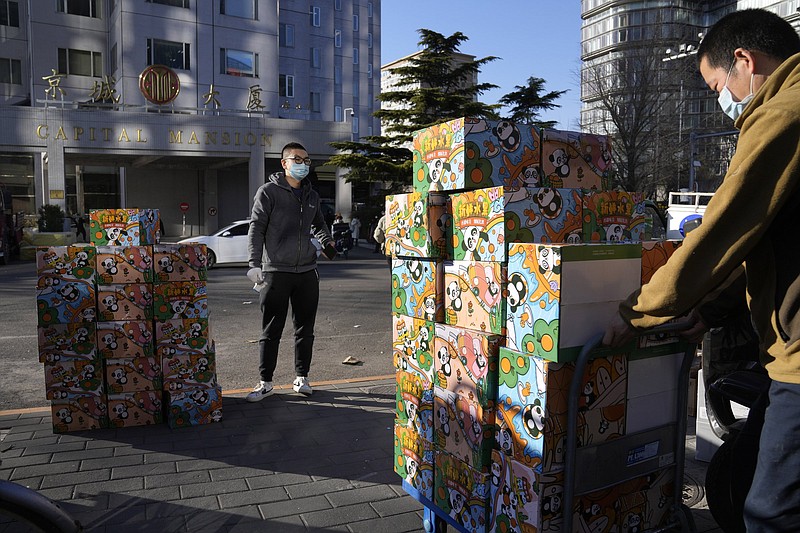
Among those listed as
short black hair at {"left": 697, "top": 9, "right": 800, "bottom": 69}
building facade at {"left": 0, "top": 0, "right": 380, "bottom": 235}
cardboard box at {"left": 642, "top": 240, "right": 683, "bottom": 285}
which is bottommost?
cardboard box at {"left": 642, "top": 240, "right": 683, "bottom": 285}

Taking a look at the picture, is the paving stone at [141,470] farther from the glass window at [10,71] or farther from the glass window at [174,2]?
the glass window at [10,71]

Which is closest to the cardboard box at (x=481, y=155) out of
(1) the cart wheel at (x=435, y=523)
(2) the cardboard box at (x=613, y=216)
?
(2) the cardboard box at (x=613, y=216)

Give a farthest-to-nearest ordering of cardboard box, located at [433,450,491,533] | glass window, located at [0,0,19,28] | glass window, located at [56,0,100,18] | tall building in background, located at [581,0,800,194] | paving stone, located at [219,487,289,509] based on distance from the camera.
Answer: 1. glass window, located at [0,0,19,28]
2. glass window, located at [56,0,100,18]
3. tall building in background, located at [581,0,800,194]
4. paving stone, located at [219,487,289,509]
5. cardboard box, located at [433,450,491,533]

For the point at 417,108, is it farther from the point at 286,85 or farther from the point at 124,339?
the point at 124,339

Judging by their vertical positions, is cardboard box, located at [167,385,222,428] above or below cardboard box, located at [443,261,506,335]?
below

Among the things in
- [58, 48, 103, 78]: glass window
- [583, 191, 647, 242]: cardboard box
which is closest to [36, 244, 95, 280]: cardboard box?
[583, 191, 647, 242]: cardboard box

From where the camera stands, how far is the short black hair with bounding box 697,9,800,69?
2.09m

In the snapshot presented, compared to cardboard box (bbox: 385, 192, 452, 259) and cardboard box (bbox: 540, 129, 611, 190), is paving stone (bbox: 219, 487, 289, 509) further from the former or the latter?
cardboard box (bbox: 540, 129, 611, 190)

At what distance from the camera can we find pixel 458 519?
301cm

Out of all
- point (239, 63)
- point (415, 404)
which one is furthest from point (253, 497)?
point (239, 63)

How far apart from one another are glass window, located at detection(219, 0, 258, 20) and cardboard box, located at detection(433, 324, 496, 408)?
1447 inches

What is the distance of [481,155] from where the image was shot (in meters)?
3.05

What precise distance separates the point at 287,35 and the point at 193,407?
161 ft

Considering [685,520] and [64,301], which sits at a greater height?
[64,301]
